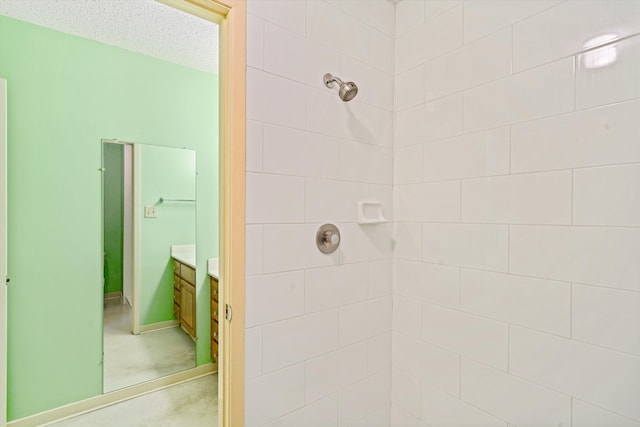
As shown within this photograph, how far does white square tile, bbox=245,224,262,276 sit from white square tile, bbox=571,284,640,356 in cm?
94

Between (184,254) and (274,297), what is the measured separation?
177 centimetres

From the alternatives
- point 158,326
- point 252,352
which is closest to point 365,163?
point 252,352

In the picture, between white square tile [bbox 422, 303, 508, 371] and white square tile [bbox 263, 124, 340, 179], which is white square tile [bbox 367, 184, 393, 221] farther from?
white square tile [bbox 422, 303, 508, 371]

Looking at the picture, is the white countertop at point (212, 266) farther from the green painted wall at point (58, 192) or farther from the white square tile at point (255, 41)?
the white square tile at point (255, 41)

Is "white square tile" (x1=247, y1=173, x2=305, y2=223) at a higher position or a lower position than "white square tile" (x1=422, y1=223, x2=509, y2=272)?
higher

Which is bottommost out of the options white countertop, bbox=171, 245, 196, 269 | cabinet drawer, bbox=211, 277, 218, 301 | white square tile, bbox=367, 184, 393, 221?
cabinet drawer, bbox=211, 277, 218, 301

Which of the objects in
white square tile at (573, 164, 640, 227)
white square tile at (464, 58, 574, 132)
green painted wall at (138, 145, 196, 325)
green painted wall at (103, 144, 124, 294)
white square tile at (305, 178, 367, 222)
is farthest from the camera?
green painted wall at (138, 145, 196, 325)

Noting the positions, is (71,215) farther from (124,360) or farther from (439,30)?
(439,30)

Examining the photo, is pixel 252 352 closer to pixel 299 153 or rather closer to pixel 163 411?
pixel 299 153

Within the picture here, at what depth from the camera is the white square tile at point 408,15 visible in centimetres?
129

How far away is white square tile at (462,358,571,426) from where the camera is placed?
0.90 metres

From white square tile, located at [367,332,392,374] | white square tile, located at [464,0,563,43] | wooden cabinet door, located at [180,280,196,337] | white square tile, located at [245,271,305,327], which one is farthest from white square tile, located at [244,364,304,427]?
wooden cabinet door, located at [180,280,196,337]

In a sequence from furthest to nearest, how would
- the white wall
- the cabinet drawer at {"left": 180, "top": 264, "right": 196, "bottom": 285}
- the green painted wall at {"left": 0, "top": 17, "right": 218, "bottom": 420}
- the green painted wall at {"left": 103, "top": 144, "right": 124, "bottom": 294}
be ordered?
the cabinet drawer at {"left": 180, "top": 264, "right": 196, "bottom": 285} < the green painted wall at {"left": 103, "top": 144, "right": 124, "bottom": 294} < the green painted wall at {"left": 0, "top": 17, "right": 218, "bottom": 420} < the white wall

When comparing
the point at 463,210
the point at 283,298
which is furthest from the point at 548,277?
the point at 283,298
